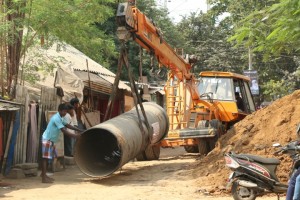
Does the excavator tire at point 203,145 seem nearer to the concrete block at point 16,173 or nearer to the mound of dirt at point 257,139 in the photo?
the mound of dirt at point 257,139

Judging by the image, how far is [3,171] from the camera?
381 inches

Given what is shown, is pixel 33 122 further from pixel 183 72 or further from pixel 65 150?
pixel 183 72

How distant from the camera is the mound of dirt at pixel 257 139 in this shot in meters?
8.75

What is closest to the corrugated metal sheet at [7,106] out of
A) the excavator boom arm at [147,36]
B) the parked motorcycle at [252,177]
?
the excavator boom arm at [147,36]

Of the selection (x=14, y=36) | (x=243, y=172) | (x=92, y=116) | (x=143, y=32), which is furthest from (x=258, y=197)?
(x=92, y=116)

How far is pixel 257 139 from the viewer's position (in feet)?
32.4

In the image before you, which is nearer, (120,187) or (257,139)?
(120,187)

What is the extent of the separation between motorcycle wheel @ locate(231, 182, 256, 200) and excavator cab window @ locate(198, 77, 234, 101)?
283 inches

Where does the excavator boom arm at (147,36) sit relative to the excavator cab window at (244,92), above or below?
above

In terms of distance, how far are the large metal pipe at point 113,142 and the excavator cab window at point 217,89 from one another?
12.2ft

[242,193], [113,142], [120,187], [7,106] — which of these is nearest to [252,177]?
[242,193]

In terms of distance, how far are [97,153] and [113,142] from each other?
0.55 m

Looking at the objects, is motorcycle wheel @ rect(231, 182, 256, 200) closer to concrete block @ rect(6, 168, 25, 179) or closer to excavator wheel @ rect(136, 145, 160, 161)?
concrete block @ rect(6, 168, 25, 179)

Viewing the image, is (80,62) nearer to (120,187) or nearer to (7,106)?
(7,106)
